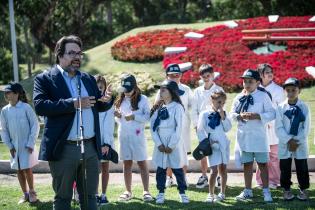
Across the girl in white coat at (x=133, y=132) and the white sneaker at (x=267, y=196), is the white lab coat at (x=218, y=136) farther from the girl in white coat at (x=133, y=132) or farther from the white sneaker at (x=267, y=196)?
the girl in white coat at (x=133, y=132)

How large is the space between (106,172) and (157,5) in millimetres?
33469

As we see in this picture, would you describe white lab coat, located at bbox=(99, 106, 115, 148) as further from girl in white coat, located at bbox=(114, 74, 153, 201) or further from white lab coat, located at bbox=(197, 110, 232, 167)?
white lab coat, located at bbox=(197, 110, 232, 167)

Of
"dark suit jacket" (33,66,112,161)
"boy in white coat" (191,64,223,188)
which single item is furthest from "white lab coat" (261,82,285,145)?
"dark suit jacket" (33,66,112,161)

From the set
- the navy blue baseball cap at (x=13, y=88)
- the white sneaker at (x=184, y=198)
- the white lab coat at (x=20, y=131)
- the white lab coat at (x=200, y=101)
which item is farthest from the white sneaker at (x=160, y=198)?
the navy blue baseball cap at (x=13, y=88)

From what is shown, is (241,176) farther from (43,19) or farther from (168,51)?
(43,19)

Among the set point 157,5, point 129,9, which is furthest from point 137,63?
point 129,9

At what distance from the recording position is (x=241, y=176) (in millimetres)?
8156

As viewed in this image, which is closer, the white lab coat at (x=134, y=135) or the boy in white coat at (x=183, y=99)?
the white lab coat at (x=134, y=135)

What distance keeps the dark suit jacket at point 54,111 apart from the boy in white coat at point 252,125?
8.14 ft

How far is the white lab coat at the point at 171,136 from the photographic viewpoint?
22.5 feet

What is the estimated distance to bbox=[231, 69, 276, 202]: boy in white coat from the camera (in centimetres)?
683

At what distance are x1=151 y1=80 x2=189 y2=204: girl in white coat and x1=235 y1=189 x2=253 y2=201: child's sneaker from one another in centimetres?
64

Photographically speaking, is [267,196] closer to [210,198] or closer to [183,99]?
[210,198]

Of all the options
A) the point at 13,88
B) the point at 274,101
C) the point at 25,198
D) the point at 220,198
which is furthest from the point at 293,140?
the point at 13,88
